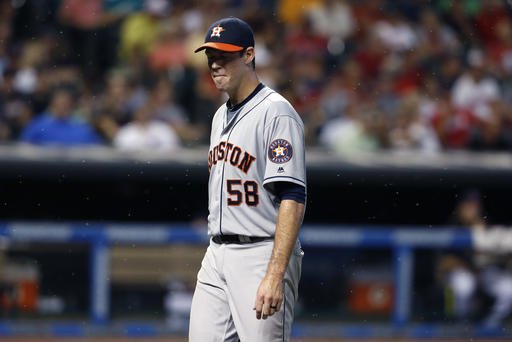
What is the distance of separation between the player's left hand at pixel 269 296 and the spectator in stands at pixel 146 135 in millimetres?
5714

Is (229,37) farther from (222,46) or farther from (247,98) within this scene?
(247,98)

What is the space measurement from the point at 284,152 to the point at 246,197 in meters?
0.25

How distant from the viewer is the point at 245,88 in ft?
13.1

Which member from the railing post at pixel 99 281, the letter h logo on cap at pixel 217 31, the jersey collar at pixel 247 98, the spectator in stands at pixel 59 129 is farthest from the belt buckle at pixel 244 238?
the spectator in stands at pixel 59 129

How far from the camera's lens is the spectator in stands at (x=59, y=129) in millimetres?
9266

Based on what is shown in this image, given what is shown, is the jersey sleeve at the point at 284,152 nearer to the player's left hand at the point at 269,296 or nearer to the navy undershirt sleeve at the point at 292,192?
the navy undershirt sleeve at the point at 292,192

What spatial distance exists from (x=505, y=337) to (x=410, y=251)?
43.4 inches

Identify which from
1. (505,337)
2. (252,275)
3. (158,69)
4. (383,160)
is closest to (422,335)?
(505,337)

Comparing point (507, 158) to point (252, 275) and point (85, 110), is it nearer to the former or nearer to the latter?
point (85, 110)

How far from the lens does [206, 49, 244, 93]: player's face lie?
155 inches

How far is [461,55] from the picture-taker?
11.7 m

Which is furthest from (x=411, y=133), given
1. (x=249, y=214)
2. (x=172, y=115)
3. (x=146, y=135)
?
(x=249, y=214)

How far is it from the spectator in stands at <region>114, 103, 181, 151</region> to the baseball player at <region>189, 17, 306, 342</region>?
5.37 m

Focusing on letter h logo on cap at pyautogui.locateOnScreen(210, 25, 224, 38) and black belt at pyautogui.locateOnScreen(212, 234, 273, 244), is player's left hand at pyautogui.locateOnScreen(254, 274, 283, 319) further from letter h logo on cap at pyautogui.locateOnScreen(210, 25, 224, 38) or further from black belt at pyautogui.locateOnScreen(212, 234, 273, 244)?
letter h logo on cap at pyautogui.locateOnScreen(210, 25, 224, 38)
